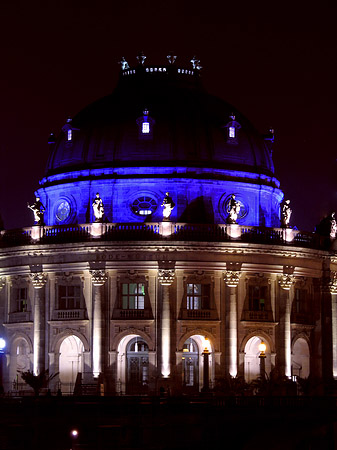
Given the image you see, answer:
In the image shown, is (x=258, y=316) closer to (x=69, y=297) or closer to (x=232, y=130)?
(x=69, y=297)

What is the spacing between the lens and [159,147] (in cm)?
10500

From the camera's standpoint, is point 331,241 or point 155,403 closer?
point 155,403

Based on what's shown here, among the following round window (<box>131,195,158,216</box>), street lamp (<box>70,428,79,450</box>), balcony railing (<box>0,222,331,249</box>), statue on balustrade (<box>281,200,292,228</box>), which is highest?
round window (<box>131,195,158,216</box>)

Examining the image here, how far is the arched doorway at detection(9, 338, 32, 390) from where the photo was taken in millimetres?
101938

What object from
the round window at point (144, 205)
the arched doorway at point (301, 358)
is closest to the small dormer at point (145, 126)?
the round window at point (144, 205)

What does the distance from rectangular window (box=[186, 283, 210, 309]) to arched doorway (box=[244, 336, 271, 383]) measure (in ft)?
15.9

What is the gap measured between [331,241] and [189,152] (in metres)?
13.0

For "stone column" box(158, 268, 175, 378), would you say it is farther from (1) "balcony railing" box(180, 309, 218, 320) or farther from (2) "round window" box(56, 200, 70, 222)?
(2) "round window" box(56, 200, 70, 222)

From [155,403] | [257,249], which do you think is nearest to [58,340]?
[257,249]

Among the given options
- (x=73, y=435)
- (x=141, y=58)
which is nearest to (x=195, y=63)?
(x=141, y=58)

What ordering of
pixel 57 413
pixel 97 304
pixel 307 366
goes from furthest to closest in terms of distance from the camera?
pixel 307 366, pixel 97 304, pixel 57 413

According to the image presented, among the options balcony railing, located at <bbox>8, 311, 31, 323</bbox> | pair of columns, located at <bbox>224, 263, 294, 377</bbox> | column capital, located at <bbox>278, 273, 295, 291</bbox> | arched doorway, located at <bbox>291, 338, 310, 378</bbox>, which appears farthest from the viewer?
arched doorway, located at <bbox>291, 338, 310, 378</bbox>

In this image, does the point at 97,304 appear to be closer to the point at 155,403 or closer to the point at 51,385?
the point at 51,385

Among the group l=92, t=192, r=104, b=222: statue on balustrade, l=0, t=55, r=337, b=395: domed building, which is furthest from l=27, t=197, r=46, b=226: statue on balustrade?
l=92, t=192, r=104, b=222: statue on balustrade
